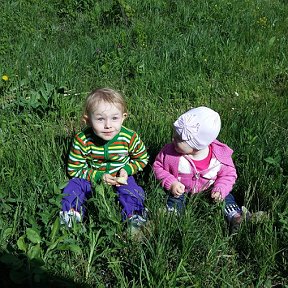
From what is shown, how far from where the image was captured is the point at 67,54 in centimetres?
445

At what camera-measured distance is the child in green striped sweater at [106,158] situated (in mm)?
2711

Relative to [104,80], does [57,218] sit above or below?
above

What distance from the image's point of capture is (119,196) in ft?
9.27

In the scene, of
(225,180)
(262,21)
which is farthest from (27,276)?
(262,21)

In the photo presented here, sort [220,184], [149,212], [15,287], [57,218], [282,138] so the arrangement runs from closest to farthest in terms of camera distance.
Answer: [15,287], [57,218], [149,212], [220,184], [282,138]

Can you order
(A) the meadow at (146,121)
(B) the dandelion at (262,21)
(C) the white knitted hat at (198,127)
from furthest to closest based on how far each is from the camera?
(B) the dandelion at (262,21), (C) the white knitted hat at (198,127), (A) the meadow at (146,121)

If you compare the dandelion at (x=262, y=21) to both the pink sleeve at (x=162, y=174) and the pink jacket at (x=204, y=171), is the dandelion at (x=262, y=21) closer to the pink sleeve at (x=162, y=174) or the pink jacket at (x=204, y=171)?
the pink jacket at (x=204, y=171)

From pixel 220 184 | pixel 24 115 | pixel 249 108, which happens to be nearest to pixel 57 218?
pixel 220 184

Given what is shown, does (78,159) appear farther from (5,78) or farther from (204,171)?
(5,78)

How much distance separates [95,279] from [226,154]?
115 centimetres

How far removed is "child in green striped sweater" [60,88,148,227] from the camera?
2711 millimetres

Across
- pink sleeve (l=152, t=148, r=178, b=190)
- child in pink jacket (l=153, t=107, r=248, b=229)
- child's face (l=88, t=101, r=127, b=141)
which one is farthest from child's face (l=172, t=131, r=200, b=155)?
child's face (l=88, t=101, r=127, b=141)

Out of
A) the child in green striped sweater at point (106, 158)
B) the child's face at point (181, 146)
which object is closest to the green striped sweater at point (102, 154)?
the child in green striped sweater at point (106, 158)

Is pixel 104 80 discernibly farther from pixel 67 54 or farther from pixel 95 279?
pixel 95 279
